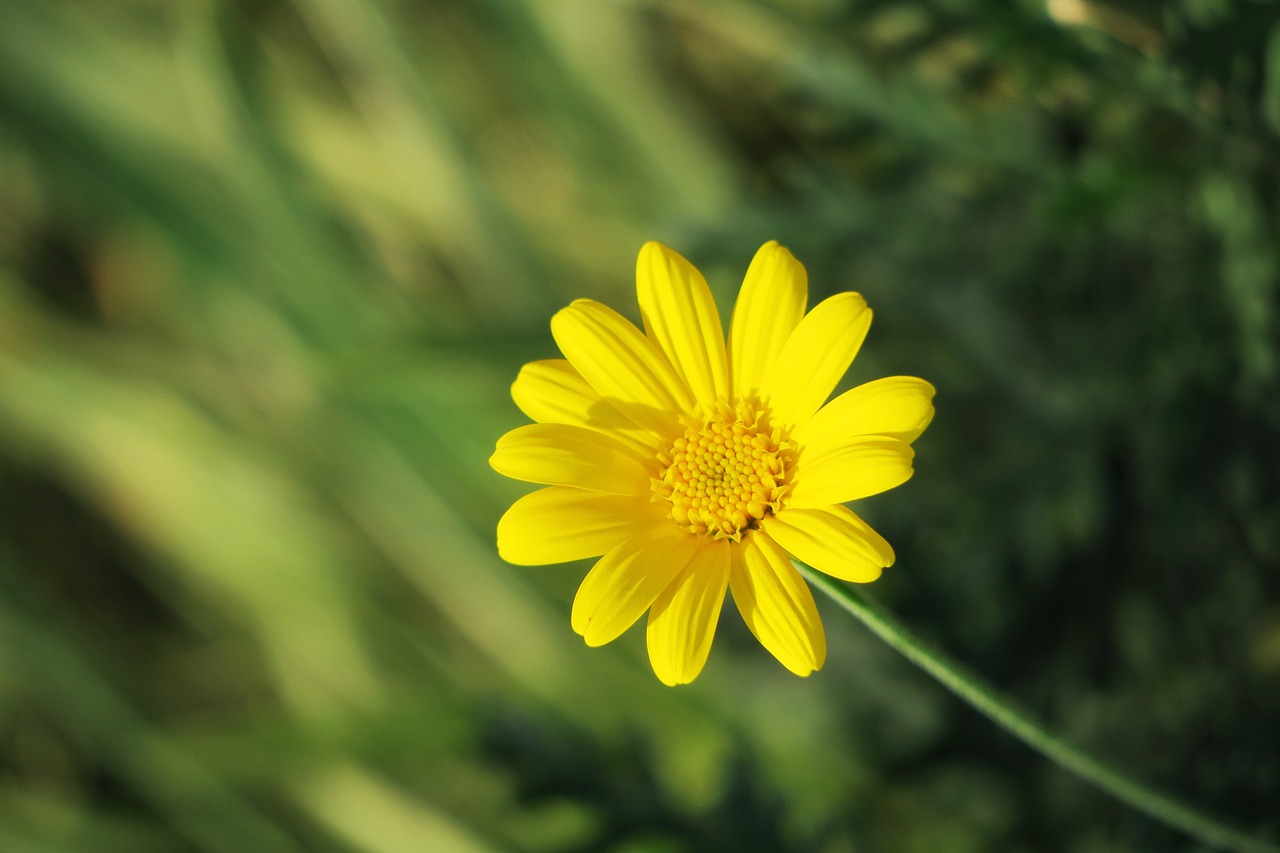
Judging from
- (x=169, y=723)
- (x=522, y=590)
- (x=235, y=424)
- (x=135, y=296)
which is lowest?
(x=169, y=723)

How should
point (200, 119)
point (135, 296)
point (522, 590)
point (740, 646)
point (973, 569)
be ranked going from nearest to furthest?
point (973, 569), point (740, 646), point (522, 590), point (200, 119), point (135, 296)

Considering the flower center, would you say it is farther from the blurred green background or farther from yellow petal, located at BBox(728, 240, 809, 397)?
the blurred green background

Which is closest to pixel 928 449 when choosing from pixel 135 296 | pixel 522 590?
pixel 522 590

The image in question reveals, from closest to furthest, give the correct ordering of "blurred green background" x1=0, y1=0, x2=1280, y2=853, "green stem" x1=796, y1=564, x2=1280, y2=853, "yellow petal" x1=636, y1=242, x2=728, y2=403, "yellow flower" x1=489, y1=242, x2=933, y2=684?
"green stem" x1=796, y1=564, x2=1280, y2=853, "yellow flower" x1=489, y1=242, x2=933, y2=684, "yellow petal" x1=636, y1=242, x2=728, y2=403, "blurred green background" x1=0, y1=0, x2=1280, y2=853

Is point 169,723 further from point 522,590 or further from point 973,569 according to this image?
point 973,569

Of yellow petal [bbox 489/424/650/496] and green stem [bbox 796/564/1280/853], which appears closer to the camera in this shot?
green stem [bbox 796/564/1280/853]

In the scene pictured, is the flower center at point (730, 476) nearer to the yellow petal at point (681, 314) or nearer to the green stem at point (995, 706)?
the yellow petal at point (681, 314)

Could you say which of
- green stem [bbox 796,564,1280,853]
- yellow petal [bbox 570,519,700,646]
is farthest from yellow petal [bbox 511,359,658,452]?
green stem [bbox 796,564,1280,853]
